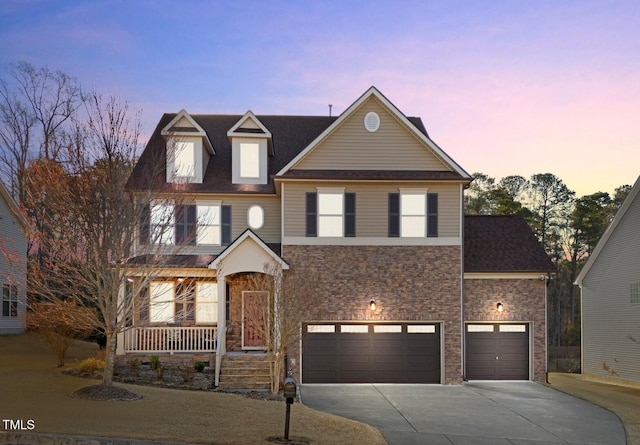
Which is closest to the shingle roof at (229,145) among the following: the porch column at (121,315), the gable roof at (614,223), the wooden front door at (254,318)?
the wooden front door at (254,318)

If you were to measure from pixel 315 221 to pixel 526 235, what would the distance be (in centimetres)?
854

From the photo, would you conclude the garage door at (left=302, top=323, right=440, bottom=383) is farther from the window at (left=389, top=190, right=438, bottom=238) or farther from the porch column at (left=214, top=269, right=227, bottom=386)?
the window at (left=389, top=190, right=438, bottom=238)

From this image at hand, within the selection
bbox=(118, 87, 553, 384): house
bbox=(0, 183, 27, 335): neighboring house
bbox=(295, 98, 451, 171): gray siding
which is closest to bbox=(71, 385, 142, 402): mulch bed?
bbox=(118, 87, 553, 384): house

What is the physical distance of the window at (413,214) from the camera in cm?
2297

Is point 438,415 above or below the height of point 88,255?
below

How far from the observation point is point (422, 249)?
22.9 meters

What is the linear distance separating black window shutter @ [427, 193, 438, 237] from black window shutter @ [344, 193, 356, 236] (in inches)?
103

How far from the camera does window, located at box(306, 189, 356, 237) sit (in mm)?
22859

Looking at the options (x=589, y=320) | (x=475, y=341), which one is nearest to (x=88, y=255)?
(x=475, y=341)

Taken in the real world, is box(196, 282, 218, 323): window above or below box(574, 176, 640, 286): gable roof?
below

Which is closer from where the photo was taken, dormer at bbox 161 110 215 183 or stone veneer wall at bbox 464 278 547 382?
stone veneer wall at bbox 464 278 547 382

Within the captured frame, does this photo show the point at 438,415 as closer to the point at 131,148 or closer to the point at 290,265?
the point at 290,265

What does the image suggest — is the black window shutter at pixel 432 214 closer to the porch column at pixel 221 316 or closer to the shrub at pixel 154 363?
the porch column at pixel 221 316

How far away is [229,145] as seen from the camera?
27.0 meters
